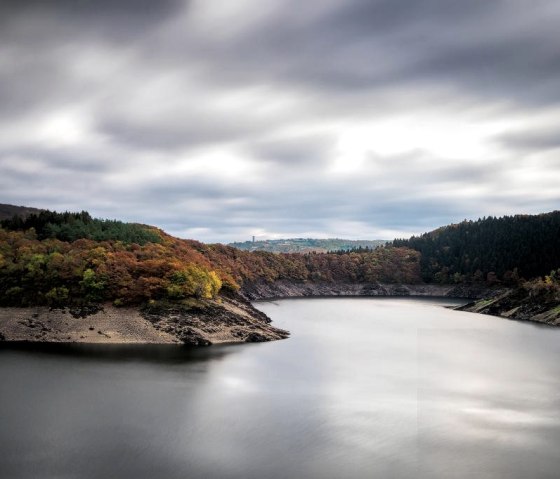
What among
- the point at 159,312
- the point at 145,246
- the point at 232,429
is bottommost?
the point at 232,429

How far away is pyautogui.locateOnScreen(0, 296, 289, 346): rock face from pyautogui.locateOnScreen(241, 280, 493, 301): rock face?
293ft

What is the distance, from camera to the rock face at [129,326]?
5800 cm

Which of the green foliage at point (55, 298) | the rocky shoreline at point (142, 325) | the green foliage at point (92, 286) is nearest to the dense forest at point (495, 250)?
the rocky shoreline at point (142, 325)

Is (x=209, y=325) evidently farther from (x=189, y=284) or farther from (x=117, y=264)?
(x=117, y=264)

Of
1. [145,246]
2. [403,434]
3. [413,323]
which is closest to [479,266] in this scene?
[413,323]

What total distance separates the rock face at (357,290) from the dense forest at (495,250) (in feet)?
15.7

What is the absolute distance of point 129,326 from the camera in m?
59.5

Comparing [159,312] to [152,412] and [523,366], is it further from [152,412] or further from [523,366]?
[523,366]

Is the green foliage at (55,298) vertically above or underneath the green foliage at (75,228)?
underneath

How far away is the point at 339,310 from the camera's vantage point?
4392 inches

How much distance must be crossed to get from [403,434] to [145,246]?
57.8 metres

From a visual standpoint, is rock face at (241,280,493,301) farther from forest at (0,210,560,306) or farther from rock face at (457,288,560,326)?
rock face at (457,288,560,326)

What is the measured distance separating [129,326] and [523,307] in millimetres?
67645

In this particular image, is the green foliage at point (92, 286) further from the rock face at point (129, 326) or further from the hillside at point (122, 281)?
the rock face at point (129, 326)
